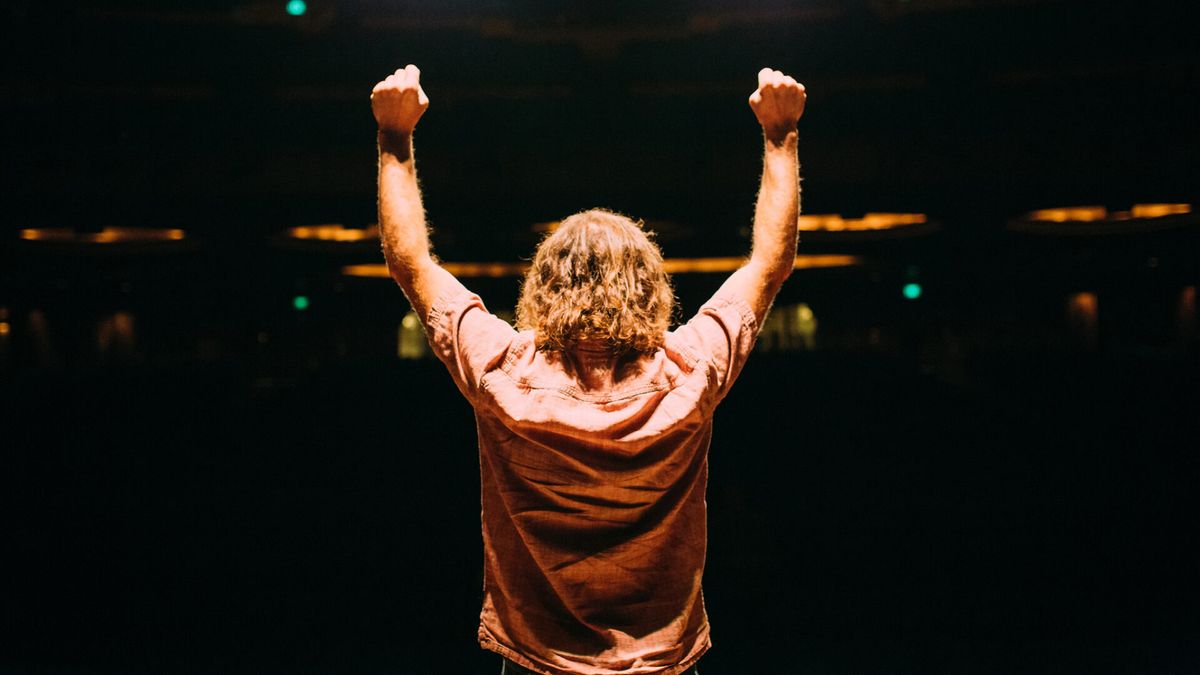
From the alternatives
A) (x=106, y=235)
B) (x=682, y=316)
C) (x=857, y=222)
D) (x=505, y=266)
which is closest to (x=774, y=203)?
(x=682, y=316)

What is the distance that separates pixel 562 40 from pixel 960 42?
2.55 meters

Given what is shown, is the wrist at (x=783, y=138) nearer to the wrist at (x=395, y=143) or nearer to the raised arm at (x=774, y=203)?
the raised arm at (x=774, y=203)

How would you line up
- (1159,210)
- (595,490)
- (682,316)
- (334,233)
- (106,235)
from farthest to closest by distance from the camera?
(334,233) → (106,235) → (1159,210) → (682,316) → (595,490)

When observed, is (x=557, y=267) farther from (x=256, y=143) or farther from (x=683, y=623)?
(x=256, y=143)

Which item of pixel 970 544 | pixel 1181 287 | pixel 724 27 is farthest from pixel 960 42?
pixel 970 544

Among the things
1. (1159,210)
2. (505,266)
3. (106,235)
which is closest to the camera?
(1159,210)

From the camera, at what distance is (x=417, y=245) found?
1.10 m

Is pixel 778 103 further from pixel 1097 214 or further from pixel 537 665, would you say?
pixel 1097 214

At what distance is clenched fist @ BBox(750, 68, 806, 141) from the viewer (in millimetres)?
1183

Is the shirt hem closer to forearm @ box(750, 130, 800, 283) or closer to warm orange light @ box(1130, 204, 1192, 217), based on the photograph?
forearm @ box(750, 130, 800, 283)

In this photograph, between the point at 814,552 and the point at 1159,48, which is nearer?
the point at 814,552

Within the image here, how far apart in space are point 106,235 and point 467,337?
4.70 meters

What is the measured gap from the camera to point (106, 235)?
4.57 m

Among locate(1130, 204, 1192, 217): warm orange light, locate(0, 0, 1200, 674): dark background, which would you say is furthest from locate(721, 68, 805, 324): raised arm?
locate(1130, 204, 1192, 217): warm orange light
